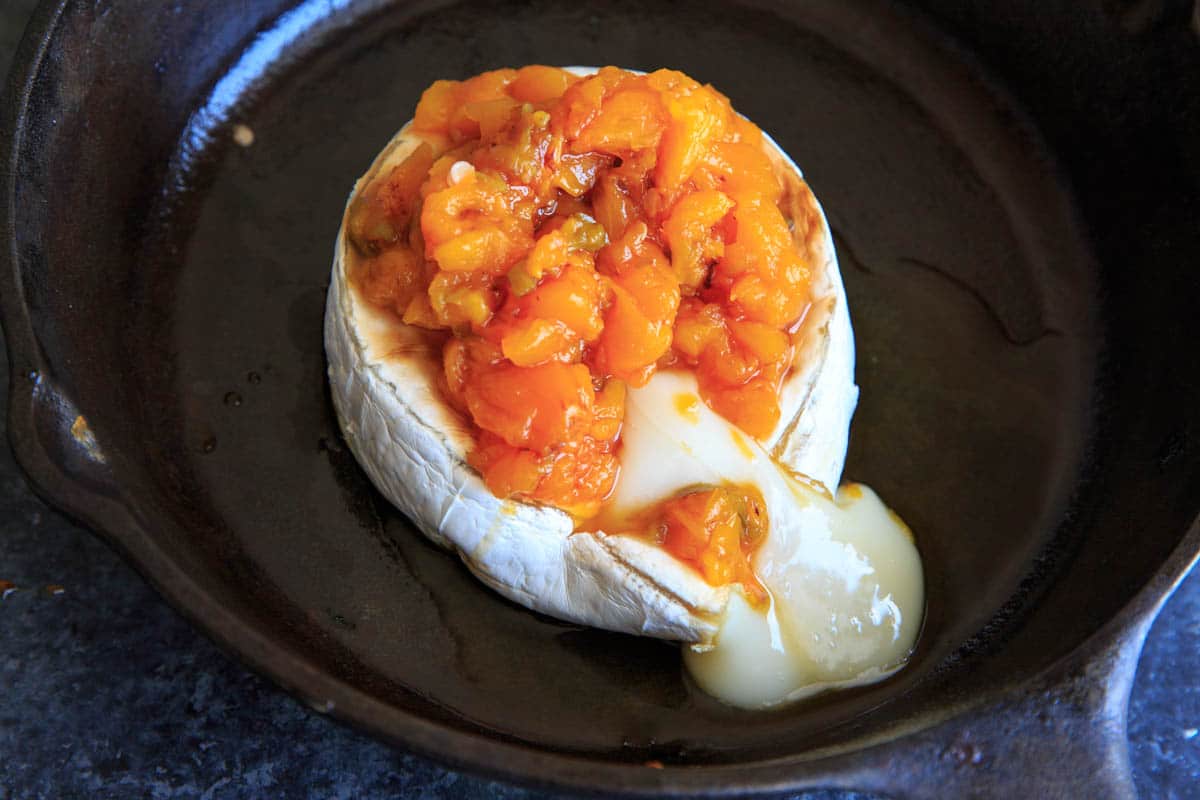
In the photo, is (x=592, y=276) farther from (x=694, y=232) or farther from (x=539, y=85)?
(x=539, y=85)

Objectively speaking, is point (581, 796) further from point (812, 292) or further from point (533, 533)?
point (812, 292)

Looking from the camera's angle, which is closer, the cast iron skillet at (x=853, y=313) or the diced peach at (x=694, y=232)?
the cast iron skillet at (x=853, y=313)

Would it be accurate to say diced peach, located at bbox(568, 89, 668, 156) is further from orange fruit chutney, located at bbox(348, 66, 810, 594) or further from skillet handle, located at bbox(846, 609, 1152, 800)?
skillet handle, located at bbox(846, 609, 1152, 800)

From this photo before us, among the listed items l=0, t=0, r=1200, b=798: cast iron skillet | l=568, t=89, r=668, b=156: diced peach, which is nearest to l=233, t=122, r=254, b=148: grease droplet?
l=0, t=0, r=1200, b=798: cast iron skillet

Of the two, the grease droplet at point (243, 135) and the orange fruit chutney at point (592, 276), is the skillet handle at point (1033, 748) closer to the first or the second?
the orange fruit chutney at point (592, 276)

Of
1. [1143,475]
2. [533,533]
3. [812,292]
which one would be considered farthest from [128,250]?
[1143,475]

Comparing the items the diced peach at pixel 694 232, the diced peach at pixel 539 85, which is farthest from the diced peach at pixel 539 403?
the diced peach at pixel 539 85

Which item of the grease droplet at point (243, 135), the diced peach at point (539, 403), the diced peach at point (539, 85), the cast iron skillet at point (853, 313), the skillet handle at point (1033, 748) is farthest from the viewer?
the grease droplet at point (243, 135)
